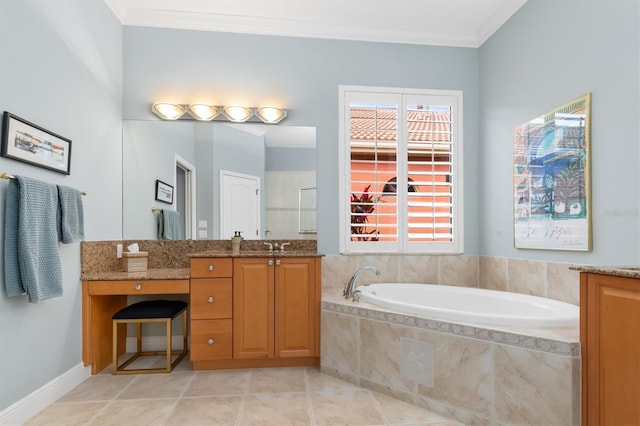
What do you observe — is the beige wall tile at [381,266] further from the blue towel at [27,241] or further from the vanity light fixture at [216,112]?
the blue towel at [27,241]

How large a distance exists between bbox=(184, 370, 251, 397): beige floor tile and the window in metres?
1.35

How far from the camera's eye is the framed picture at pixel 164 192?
3.03m

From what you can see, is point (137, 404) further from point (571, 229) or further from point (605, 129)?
point (605, 129)

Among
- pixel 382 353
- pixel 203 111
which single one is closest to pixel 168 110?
pixel 203 111

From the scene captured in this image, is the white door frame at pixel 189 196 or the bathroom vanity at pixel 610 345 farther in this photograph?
the white door frame at pixel 189 196

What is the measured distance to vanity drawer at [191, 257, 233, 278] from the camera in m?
2.62

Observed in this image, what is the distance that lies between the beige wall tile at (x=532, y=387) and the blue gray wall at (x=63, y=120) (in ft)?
8.46

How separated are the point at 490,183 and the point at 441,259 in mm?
826

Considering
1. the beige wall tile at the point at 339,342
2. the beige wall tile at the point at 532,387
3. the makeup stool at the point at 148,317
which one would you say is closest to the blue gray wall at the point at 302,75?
the beige wall tile at the point at 339,342

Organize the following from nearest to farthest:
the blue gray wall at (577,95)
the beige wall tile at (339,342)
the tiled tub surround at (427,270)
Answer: the blue gray wall at (577,95) → the beige wall tile at (339,342) → the tiled tub surround at (427,270)

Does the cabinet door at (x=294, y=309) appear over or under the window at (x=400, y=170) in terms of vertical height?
under

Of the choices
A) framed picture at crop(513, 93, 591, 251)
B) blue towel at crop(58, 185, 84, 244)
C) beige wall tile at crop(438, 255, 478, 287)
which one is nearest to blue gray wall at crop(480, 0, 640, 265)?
framed picture at crop(513, 93, 591, 251)

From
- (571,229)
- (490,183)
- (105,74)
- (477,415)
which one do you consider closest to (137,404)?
(477,415)

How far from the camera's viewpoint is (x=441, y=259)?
3260 millimetres
